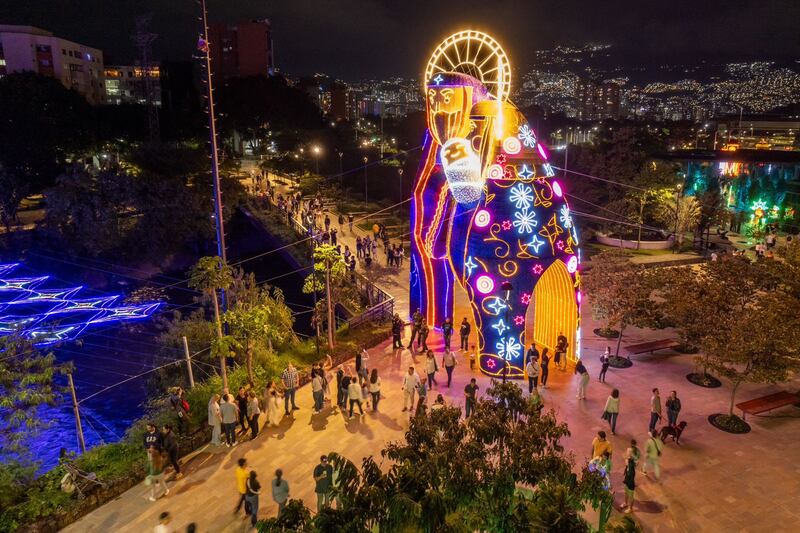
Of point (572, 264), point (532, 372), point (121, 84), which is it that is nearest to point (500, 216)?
point (572, 264)

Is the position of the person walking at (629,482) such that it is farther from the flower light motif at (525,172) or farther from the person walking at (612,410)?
the flower light motif at (525,172)

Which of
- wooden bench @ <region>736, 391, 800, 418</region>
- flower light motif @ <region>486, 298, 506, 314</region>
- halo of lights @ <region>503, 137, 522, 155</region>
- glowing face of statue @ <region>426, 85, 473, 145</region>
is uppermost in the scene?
glowing face of statue @ <region>426, 85, 473, 145</region>

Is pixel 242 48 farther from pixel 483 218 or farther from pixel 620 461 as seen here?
pixel 620 461

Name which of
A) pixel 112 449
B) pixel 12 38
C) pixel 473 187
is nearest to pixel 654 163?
pixel 473 187

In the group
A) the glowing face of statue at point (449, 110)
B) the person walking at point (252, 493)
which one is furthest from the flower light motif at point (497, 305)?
the person walking at point (252, 493)

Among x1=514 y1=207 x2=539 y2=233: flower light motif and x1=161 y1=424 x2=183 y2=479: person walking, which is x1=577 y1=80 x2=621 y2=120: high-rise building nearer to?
x1=514 y1=207 x2=539 y2=233: flower light motif

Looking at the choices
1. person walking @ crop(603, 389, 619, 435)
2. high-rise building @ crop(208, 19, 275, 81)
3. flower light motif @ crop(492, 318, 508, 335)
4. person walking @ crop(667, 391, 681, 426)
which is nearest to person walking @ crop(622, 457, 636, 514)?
person walking @ crop(603, 389, 619, 435)
